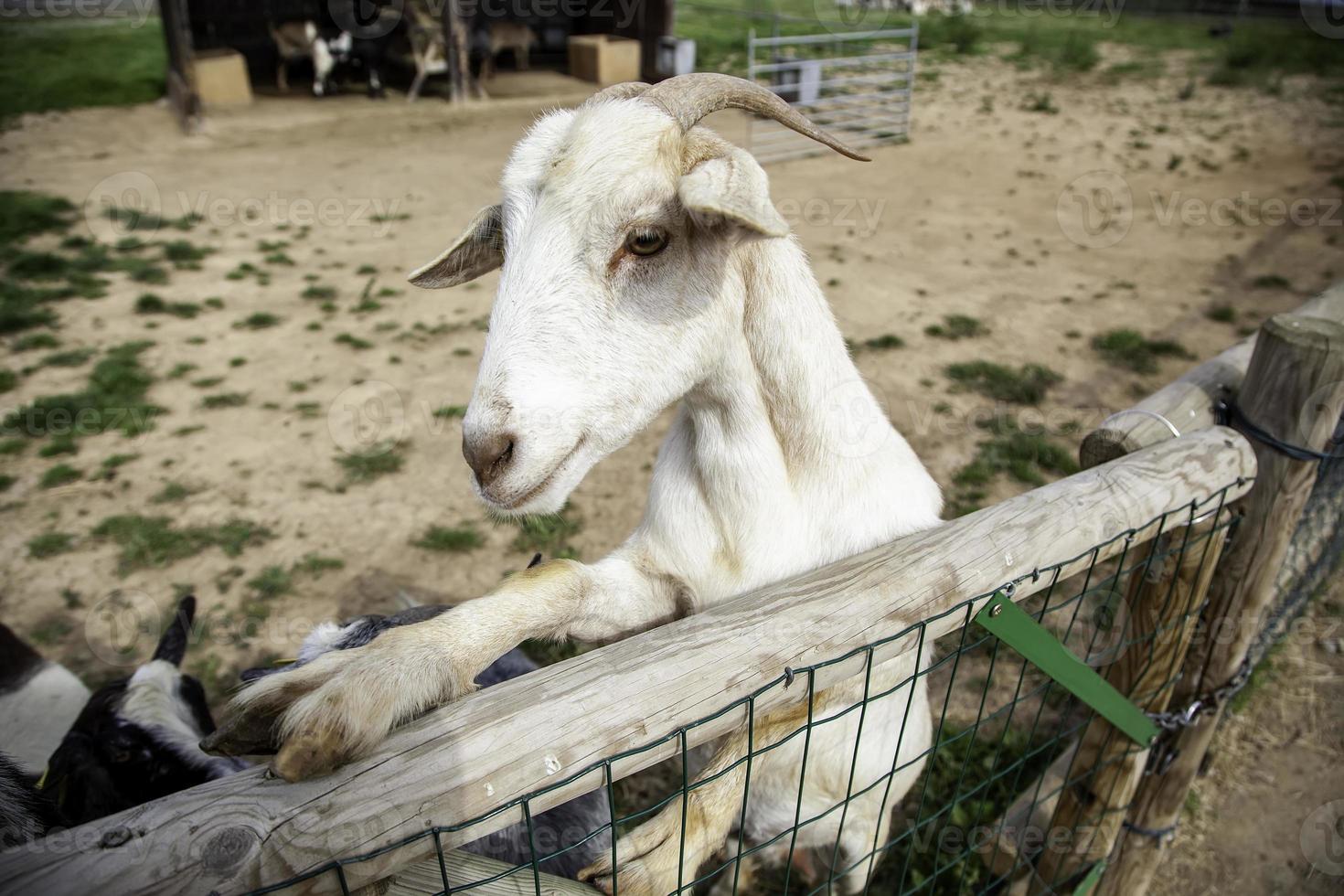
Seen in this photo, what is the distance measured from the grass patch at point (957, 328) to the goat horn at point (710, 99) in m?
5.43

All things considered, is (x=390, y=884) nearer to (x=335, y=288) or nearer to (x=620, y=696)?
(x=620, y=696)

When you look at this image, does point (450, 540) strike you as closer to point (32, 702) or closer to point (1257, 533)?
point (32, 702)

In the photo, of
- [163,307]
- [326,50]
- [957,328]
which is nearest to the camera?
[957,328]

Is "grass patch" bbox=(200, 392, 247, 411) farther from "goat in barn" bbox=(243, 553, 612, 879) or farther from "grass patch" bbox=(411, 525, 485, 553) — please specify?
"goat in barn" bbox=(243, 553, 612, 879)

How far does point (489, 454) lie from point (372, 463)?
408cm

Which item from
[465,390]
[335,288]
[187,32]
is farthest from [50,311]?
[187,32]

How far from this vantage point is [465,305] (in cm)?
753

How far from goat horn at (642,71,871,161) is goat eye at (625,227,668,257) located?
245mm

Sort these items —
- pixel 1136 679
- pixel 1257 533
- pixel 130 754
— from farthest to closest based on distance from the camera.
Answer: pixel 130 754
pixel 1136 679
pixel 1257 533

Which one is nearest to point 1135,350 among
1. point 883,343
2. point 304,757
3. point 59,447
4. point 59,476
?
point 883,343

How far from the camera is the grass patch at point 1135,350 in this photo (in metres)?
6.45

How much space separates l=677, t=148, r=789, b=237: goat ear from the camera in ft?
5.23

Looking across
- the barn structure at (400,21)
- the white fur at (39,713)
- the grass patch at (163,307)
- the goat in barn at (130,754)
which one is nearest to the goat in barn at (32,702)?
the white fur at (39,713)

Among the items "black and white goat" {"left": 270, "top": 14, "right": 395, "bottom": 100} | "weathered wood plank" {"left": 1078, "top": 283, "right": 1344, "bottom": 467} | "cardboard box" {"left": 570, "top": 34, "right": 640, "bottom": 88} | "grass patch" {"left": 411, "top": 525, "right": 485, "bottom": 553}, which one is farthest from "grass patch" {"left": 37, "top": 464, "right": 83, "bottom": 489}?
"cardboard box" {"left": 570, "top": 34, "right": 640, "bottom": 88}
